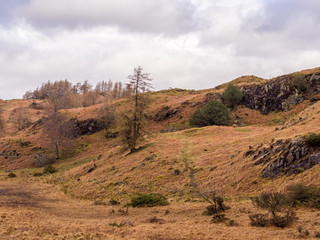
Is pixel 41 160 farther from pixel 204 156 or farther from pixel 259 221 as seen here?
pixel 259 221

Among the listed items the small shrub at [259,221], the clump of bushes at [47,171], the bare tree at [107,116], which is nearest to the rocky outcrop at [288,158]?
the small shrub at [259,221]

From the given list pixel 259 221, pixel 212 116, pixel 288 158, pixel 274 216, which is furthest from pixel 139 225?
pixel 212 116

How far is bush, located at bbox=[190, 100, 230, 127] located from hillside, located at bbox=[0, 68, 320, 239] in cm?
521

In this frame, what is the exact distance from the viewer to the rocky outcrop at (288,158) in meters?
17.5

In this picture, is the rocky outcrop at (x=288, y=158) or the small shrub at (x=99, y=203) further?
the small shrub at (x=99, y=203)

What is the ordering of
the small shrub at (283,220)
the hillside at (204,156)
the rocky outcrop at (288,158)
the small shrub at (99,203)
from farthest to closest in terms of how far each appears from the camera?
the small shrub at (99,203), the hillside at (204,156), the rocky outcrop at (288,158), the small shrub at (283,220)

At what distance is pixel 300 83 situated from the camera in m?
59.9

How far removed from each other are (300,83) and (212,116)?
24.6 metres

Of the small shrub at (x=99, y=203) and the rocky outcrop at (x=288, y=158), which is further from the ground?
the rocky outcrop at (x=288, y=158)

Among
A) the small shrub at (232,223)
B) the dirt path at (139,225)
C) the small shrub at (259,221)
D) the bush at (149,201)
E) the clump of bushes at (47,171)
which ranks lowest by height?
the clump of bushes at (47,171)

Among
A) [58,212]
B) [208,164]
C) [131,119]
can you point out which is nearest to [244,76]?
[131,119]

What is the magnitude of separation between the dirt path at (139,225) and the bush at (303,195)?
968mm

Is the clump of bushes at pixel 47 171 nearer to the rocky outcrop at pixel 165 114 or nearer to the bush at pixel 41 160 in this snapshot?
the bush at pixel 41 160

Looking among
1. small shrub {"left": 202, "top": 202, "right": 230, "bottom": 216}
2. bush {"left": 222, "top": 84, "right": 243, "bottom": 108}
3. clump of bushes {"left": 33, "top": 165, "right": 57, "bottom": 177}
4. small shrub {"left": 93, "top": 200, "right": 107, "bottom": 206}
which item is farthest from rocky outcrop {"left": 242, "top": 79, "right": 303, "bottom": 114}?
small shrub {"left": 202, "top": 202, "right": 230, "bottom": 216}
